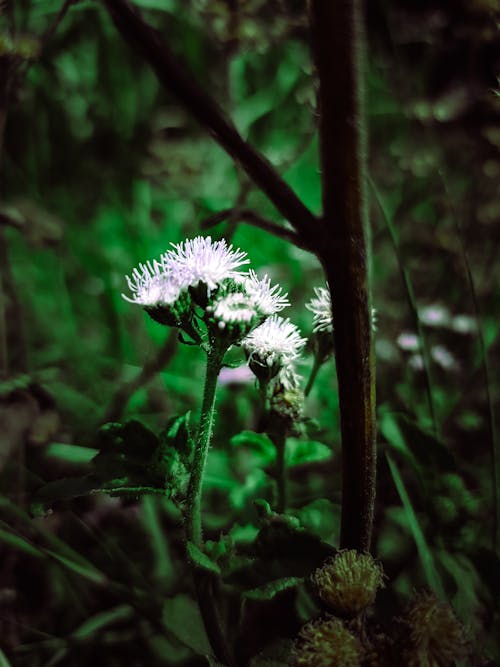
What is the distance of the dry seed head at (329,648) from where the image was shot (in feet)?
1.56

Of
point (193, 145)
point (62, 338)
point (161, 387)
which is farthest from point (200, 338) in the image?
point (193, 145)

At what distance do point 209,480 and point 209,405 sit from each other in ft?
1.13

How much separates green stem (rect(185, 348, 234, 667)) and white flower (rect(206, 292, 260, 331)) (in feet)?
0.12

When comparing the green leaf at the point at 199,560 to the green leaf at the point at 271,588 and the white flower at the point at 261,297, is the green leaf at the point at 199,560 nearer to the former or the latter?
the green leaf at the point at 271,588

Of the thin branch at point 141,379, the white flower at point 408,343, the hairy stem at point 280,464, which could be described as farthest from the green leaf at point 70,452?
the white flower at point 408,343

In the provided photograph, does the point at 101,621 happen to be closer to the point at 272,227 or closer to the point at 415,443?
the point at 415,443

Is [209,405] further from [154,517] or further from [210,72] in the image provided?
[210,72]

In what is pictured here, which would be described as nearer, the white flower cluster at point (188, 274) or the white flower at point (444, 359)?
the white flower cluster at point (188, 274)

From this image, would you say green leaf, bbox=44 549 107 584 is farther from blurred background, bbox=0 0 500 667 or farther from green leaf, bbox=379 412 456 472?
green leaf, bbox=379 412 456 472

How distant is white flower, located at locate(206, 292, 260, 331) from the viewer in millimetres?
562

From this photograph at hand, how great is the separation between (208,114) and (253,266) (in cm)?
80

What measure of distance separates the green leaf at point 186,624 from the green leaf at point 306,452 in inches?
9.1

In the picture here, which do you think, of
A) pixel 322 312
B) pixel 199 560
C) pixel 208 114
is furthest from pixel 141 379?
pixel 208 114

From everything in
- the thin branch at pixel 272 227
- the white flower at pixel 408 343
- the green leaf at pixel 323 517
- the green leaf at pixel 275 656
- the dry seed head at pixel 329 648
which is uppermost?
the white flower at pixel 408 343
